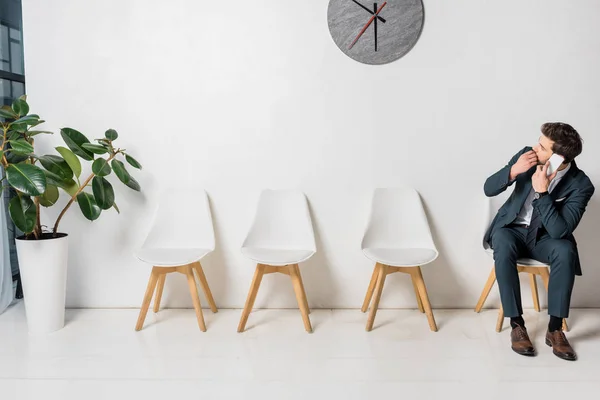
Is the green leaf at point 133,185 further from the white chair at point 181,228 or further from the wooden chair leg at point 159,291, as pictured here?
the wooden chair leg at point 159,291

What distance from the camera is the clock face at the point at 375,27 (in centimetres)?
279

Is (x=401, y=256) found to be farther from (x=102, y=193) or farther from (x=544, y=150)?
(x=102, y=193)

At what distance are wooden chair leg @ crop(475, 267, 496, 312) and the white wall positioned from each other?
0.12 meters

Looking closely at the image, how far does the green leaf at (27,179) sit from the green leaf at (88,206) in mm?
365

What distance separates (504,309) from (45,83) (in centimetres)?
301

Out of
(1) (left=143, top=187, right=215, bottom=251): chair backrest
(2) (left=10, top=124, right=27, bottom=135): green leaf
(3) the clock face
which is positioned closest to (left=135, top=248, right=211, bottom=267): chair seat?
(1) (left=143, top=187, right=215, bottom=251): chair backrest

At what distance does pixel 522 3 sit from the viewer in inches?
109

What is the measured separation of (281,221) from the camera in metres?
2.88

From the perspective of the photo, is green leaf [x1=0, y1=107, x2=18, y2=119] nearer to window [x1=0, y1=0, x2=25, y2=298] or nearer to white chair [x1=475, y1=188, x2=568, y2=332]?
window [x1=0, y1=0, x2=25, y2=298]

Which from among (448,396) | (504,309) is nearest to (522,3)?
(504,309)

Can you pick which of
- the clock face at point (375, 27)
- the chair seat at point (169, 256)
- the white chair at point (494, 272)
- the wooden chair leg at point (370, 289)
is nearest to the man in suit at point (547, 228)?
the white chair at point (494, 272)

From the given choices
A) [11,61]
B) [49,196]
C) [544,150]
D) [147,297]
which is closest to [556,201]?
[544,150]

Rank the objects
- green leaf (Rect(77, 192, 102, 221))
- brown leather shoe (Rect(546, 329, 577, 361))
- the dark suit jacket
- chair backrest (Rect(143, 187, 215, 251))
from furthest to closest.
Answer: chair backrest (Rect(143, 187, 215, 251)), green leaf (Rect(77, 192, 102, 221)), the dark suit jacket, brown leather shoe (Rect(546, 329, 577, 361))

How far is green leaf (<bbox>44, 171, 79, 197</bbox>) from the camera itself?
98.0 inches
